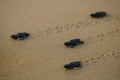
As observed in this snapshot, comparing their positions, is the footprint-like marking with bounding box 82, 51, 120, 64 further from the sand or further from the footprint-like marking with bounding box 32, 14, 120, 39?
the footprint-like marking with bounding box 32, 14, 120, 39

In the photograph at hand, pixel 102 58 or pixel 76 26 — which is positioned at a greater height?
pixel 76 26

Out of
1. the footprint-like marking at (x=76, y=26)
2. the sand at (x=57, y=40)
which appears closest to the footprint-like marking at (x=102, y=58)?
the sand at (x=57, y=40)

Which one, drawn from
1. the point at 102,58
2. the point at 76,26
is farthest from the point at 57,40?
the point at 102,58

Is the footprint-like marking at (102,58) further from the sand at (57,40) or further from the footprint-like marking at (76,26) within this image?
the footprint-like marking at (76,26)

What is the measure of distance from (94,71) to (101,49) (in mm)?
190

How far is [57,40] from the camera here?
1853 millimetres

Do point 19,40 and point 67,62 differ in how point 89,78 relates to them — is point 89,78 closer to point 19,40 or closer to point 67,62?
point 67,62

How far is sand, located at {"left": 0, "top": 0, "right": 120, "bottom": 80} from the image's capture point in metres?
1.66

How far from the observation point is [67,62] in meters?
1.71

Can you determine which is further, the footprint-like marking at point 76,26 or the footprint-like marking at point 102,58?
the footprint-like marking at point 76,26

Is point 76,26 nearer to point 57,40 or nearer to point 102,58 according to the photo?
point 57,40

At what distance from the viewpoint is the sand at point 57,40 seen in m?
1.66

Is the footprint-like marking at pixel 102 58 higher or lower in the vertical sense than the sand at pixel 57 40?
lower

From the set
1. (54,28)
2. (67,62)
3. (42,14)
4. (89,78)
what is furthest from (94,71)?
(42,14)
